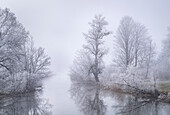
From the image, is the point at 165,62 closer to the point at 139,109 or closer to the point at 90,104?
the point at 90,104

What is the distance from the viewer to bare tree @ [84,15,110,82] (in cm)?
3266

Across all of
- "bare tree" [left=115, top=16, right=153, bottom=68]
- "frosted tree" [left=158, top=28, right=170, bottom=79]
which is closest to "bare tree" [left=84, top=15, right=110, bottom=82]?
"bare tree" [left=115, top=16, right=153, bottom=68]

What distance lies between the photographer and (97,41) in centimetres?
3284

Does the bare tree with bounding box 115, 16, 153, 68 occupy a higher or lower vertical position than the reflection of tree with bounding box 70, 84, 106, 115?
higher

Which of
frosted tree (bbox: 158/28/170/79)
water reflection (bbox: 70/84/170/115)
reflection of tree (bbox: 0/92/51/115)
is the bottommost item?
reflection of tree (bbox: 0/92/51/115)

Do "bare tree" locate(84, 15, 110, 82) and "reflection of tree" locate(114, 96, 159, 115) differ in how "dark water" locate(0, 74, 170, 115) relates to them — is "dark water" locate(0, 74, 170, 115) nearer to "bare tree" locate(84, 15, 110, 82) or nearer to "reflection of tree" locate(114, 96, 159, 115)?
"reflection of tree" locate(114, 96, 159, 115)

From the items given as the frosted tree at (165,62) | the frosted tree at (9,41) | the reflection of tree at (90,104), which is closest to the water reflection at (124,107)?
the reflection of tree at (90,104)

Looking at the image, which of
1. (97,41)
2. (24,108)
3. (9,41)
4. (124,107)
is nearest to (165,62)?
(97,41)

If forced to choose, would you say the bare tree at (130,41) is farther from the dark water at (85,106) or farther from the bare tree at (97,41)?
the dark water at (85,106)

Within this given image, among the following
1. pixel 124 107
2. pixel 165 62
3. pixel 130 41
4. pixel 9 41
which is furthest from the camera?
pixel 165 62

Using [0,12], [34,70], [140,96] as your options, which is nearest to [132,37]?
[140,96]

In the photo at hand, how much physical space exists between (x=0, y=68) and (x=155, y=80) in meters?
15.8

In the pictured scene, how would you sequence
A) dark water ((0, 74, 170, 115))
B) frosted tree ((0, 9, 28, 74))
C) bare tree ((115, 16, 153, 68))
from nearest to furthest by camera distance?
dark water ((0, 74, 170, 115)) → frosted tree ((0, 9, 28, 74)) → bare tree ((115, 16, 153, 68))

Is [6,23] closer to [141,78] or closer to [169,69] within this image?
[141,78]
